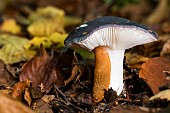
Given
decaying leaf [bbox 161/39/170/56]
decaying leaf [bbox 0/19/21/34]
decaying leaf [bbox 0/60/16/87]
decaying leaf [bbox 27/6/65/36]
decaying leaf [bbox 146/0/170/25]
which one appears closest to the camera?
decaying leaf [bbox 0/60/16/87]

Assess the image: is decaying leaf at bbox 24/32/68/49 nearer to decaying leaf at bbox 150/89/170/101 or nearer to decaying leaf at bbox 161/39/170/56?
decaying leaf at bbox 161/39/170/56

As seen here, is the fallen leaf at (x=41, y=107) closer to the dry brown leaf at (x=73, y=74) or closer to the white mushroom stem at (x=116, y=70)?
the dry brown leaf at (x=73, y=74)

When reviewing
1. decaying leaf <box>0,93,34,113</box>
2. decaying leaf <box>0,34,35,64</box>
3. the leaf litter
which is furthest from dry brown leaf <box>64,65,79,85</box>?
decaying leaf <box>0,34,35,64</box>

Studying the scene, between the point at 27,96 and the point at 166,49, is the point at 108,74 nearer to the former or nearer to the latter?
the point at 27,96

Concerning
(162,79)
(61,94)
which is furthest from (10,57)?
(162,79)

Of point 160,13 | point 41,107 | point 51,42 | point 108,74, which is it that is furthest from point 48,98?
point 160,13

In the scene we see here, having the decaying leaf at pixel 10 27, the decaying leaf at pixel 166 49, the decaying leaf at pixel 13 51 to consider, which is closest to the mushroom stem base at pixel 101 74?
the decaying leaf at pixel 166 49
